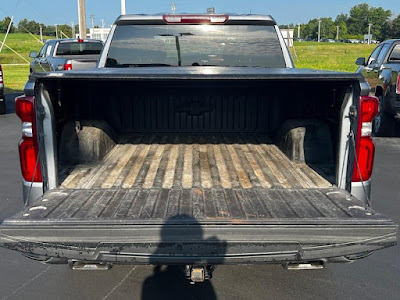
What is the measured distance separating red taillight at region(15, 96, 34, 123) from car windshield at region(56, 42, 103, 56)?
39.8 ft

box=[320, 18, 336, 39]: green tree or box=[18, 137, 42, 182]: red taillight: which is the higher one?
box=[320, 18, 336, 39]: green tree

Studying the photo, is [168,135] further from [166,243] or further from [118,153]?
[166,243]

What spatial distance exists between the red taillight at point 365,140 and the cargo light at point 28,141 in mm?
2168

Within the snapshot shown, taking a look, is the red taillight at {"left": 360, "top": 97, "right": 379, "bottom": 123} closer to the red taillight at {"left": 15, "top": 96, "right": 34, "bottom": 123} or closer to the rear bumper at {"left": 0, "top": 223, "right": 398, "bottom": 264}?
the rear bumper at {"left": 0, "top": 223, "right": 398, "bottom": 264}

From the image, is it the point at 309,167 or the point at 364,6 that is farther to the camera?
the point at 364,6

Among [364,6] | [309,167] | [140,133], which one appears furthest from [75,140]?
[364,6]

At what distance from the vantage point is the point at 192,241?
237 cm

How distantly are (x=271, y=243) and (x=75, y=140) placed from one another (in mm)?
2123

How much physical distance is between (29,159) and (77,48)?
12.3 meters

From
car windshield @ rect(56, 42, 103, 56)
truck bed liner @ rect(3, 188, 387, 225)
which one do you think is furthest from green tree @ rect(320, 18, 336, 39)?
truck bed liner @ rect(3, 188, 387, 225)

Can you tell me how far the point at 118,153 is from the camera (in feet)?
13.9

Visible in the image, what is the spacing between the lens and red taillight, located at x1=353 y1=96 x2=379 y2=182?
2.85 m

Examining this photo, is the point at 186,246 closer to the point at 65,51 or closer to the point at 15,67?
the point at 65,51

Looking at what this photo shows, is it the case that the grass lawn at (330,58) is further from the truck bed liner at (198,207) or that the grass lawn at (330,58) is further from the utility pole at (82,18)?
the truck bed liner at (198,207)
